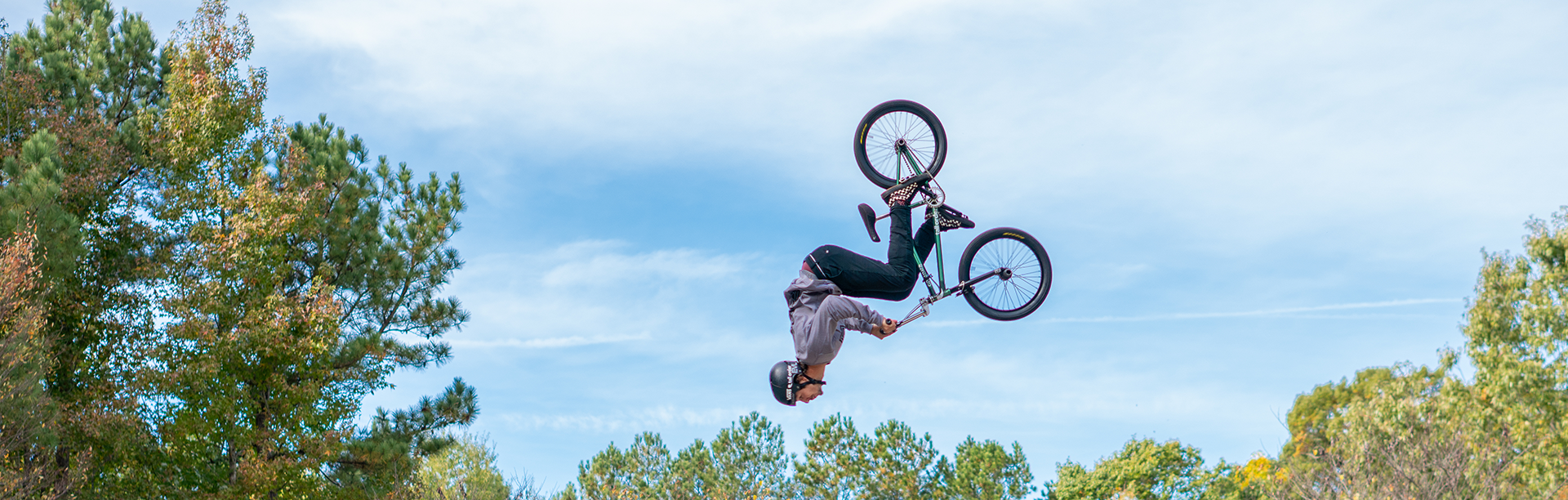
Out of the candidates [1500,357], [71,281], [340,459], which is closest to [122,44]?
[71,281]

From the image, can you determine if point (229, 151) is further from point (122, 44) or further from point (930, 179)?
point (930, 179)

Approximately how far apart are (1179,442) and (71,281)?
3232cm

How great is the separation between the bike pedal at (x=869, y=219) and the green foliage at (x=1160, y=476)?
3202 cm

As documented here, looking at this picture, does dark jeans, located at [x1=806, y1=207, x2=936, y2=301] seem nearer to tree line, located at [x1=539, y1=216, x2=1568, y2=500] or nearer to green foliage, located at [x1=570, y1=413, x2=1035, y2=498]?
tree line, located at [x1=539, y1=216, x2=1568, y2=500]

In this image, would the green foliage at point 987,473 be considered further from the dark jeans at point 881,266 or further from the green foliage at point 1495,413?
the dark jeans at point 881,266

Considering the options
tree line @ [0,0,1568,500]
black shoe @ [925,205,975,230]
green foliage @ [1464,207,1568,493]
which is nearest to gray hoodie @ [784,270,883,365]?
black shoe @ [925,205,975,230]

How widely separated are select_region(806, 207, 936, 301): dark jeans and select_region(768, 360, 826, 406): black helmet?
24.6 inches

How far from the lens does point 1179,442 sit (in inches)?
1485

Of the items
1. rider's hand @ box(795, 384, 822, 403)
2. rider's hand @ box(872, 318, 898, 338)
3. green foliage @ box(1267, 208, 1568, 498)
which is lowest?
rider's hand @ box(795, 384, 822, 403)

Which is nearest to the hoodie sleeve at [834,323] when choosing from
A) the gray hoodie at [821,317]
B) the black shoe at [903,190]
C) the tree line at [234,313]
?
the gray hoodie at [821,317]

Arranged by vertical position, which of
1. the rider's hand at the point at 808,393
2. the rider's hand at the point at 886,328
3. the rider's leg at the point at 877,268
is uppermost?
the rider's leg at the point at 877,268

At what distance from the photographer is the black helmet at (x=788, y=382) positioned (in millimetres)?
7406

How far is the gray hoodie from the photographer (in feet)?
23.0

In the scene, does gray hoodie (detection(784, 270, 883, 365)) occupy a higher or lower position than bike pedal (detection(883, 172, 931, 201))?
lower
